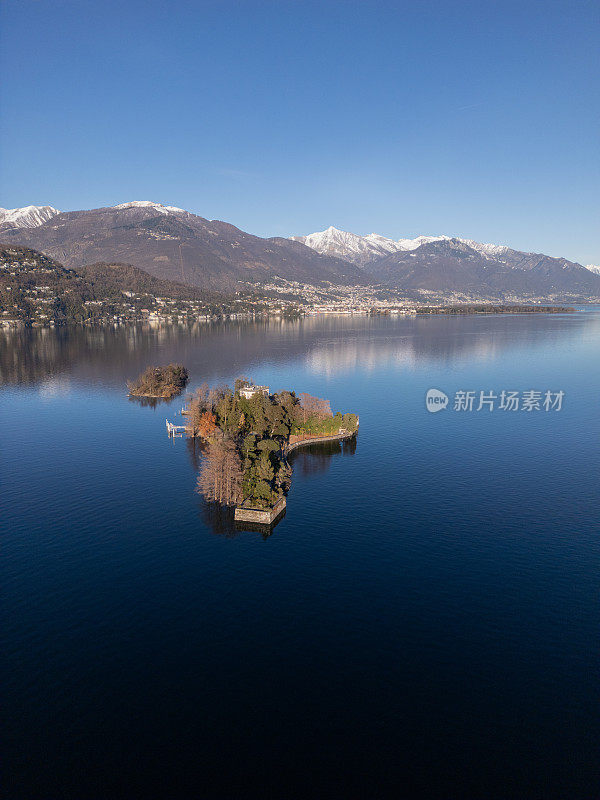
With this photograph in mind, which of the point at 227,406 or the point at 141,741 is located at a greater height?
the point at 227,406

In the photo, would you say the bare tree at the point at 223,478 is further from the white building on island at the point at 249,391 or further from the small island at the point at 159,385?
the small island at the point at 159,385

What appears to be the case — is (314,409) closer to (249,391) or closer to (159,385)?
(249,391)

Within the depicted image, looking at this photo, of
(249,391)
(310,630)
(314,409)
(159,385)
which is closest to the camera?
(310,630)

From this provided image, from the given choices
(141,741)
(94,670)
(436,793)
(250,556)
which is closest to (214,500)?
(250,556)

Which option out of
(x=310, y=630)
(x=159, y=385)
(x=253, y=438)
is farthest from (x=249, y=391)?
(x=310, y=630)

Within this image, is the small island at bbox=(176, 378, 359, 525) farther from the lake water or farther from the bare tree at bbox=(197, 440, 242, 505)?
the lake water

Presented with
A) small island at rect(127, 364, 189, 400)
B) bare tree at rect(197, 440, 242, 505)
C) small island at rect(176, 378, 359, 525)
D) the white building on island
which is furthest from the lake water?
small island at rect(127, 364, 189, 400)

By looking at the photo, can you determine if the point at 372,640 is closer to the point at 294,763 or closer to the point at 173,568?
the point at 294,763
